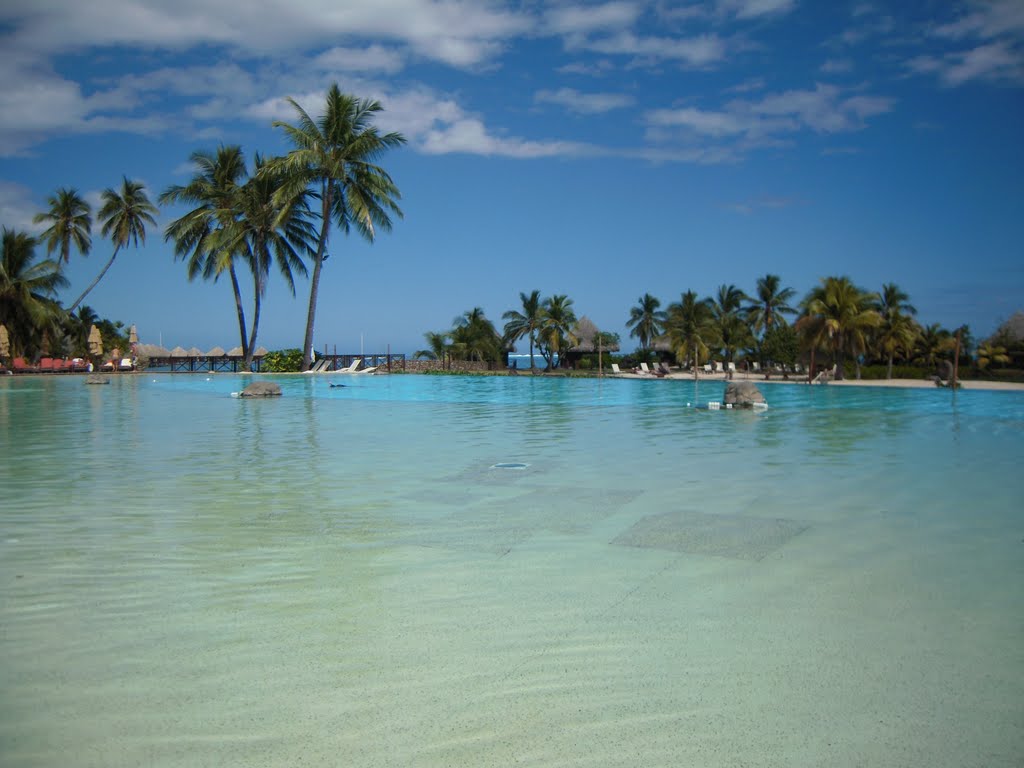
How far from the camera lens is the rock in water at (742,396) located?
15.3m

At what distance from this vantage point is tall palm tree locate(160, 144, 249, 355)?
33.2m

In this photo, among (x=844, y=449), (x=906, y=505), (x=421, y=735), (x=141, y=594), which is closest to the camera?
A: (x=421, y=735)

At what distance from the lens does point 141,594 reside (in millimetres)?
3422

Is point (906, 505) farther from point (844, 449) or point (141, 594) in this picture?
point (141, 594)

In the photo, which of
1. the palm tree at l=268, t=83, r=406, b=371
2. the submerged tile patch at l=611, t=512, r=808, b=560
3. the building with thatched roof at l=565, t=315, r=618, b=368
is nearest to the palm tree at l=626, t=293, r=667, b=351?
the building with thatched roof at l=565, t=315, r=618, b=368

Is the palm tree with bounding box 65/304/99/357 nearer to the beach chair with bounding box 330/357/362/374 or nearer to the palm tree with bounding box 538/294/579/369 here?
the beach chair with bounding box 330/357/362/374

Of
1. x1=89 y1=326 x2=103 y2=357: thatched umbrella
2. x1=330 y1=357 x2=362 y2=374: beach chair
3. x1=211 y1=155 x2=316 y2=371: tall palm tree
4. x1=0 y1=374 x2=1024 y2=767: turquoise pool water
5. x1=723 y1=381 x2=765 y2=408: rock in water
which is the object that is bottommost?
Result: x1=0 y1=374 x2=1024 y2=767: turquoise pool water

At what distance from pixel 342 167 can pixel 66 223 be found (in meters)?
15.5

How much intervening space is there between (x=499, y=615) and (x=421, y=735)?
3.36ft

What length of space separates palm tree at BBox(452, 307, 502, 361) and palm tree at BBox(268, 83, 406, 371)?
12.9 m

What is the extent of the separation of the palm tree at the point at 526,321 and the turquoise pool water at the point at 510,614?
38.3 metres

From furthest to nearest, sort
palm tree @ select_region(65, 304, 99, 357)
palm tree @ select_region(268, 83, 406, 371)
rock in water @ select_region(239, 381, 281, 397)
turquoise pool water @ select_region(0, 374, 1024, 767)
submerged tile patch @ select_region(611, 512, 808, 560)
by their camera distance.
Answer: palm tree @ select_region(65, 304, 99, 357)
palm tree @ select_region(268, 83, 406, 371)
rock in water @ select_region(239, 381, 281, 397)
submerged tile patch @ select_region(611, 512, 808, 560)
turquoise pool water @ select_region(0, 374, 1024, 767)

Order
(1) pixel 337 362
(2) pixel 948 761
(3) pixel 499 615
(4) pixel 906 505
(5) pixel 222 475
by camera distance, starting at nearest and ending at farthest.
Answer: (2) pixel 948 761 < (3) pixel 499 615 < (4) pixel 906 505 < (5) pixel 222 475 < (1) pixel 337 362

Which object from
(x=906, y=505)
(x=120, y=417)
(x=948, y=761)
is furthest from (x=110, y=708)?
(x=120, y=417)
